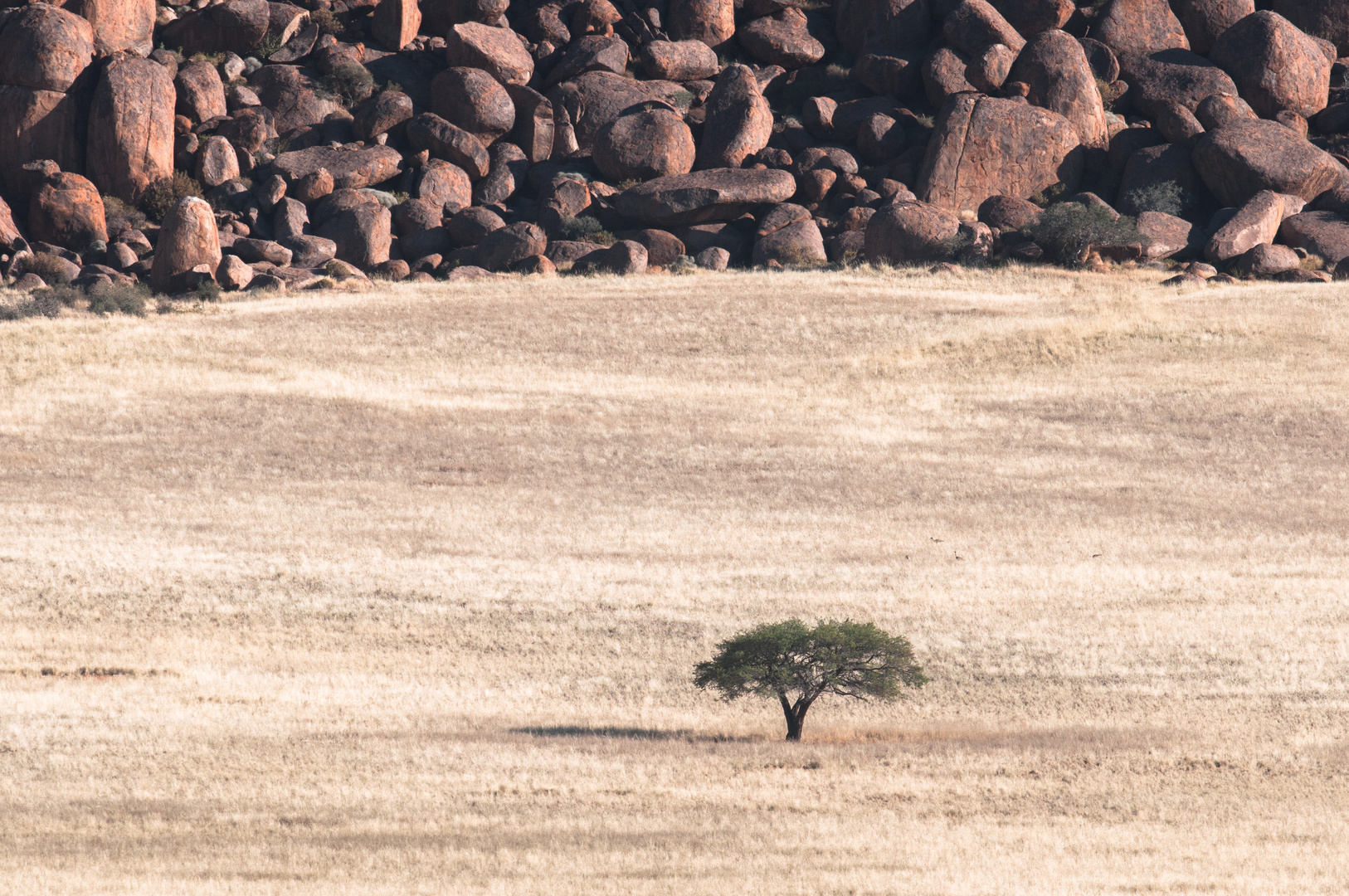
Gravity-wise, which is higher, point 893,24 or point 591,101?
point 893,24

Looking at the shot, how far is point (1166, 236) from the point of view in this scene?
53.4 m

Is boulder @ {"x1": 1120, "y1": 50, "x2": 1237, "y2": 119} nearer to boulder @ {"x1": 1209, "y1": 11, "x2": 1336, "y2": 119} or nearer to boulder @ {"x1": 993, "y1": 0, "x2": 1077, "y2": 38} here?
boulder @ {"x1": 1209, "y1": 11, "x2": 1336, "y2": 119}

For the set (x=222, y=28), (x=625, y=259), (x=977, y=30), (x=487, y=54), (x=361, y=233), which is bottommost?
(x=361, y=233)

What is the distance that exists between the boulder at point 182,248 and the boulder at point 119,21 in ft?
57.1

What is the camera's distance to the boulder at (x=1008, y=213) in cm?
5494

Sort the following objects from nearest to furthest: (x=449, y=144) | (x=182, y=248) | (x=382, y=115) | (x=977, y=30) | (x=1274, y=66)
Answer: (x=182, y=248)
(x=449, y=144)
(x=382, y=115)
(x=1274, y=66)
(x=977, y=30)

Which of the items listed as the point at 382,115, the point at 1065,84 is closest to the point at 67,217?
the point at 382,115

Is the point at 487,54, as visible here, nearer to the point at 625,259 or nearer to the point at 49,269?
the point at 625,259

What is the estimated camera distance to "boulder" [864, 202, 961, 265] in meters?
52.3

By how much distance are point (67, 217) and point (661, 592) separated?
42728mm

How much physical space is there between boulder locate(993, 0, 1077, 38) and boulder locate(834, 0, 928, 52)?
10.6 feet

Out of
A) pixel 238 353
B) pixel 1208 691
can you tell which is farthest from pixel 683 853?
pixel 238 353

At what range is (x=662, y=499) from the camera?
27.3m

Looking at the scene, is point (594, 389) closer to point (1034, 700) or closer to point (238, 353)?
point (238, 353)
